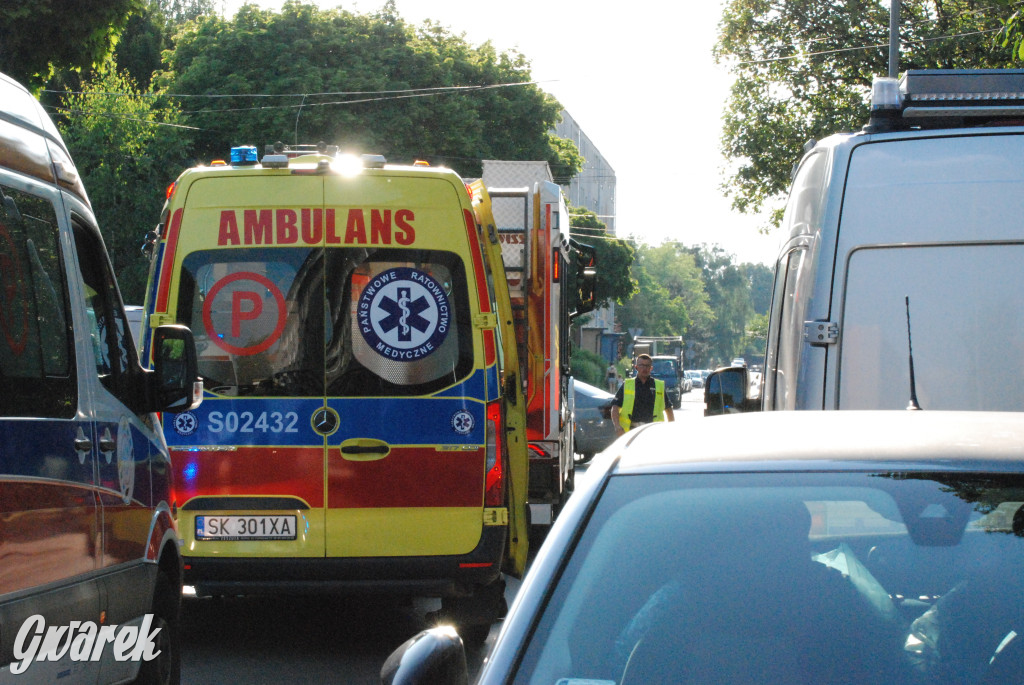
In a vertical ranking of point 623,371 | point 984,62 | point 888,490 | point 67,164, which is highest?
point 984,62

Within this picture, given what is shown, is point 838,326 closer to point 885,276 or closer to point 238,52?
point 885,276

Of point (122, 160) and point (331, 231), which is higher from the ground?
point (122, 160)

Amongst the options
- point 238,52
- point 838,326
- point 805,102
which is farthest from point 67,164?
point 238,52

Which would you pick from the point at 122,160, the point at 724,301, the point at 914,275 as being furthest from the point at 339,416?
the point at 724,301

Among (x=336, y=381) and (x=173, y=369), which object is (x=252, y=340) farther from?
(x=173, y=369)

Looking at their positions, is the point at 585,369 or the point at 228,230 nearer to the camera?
the point at 228,230

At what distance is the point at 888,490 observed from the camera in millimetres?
2607

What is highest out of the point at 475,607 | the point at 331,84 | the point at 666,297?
the point at 331,84

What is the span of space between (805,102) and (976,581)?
3182 centimetres

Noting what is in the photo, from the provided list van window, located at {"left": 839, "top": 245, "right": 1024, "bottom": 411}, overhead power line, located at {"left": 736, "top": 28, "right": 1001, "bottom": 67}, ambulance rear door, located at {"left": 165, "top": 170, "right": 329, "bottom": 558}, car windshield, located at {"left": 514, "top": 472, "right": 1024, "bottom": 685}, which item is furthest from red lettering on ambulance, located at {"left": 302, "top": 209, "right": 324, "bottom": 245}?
overhead power line, located at {"left": 736, "top": 28, "right": 1001, "bottom": 67}

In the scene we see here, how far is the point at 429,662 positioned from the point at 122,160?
33.2 m

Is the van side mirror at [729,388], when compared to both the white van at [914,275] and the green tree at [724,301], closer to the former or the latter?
the white van at [914,275]

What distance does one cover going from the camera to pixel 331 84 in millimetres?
38938

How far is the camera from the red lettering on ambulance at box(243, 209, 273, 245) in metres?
6.49
